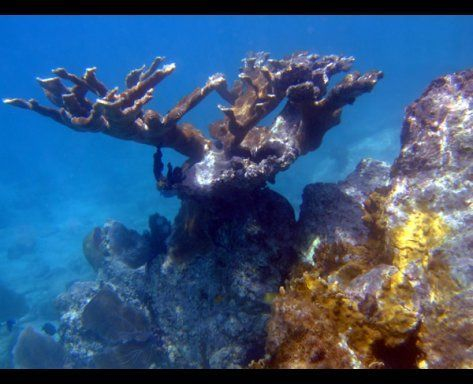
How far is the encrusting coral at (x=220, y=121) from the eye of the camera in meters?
5.30

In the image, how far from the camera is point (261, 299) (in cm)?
521

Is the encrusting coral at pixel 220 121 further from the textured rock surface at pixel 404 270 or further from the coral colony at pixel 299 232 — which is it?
the textured rock surface at pixel 404 270

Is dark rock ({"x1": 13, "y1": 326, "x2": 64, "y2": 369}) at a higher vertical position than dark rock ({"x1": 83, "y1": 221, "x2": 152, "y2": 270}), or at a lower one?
lower

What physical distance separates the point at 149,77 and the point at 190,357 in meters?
4.73

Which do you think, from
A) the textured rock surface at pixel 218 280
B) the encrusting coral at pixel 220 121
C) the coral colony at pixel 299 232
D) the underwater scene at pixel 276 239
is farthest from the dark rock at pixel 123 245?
the encrusting coral at pixel 220 121
